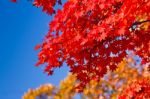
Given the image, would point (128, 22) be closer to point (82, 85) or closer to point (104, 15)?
point (104, 15)

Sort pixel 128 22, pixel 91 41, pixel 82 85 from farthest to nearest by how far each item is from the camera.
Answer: pixel 82 85
pixel 91 41
pixel 128 22

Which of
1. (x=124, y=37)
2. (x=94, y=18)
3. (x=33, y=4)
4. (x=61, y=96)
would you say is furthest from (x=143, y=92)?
(x=61, y=96)

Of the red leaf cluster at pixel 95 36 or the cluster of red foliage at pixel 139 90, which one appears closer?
the red leaf cluster at pixel 95 36

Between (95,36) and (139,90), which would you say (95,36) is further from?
(139,90)

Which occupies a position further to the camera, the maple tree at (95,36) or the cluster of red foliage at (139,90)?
the cluster of red foliage at (139,90)

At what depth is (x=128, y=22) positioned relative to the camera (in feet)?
29.8

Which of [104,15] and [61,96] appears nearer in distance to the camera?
[104,15]

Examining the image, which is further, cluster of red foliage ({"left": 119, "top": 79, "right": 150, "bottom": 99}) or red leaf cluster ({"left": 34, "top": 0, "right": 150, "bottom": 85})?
cluster of red foliage ({"left": 119, "top": 79, "right": 150, "bottom": 99})

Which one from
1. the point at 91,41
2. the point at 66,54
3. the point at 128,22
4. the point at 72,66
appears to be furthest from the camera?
the point at 72,66

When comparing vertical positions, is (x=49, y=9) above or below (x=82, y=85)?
above

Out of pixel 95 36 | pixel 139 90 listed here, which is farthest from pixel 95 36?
pixel 139 90

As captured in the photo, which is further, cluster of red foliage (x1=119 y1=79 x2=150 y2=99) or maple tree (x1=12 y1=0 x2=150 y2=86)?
cluster of red foliage (x1=119 y1=79 x2=150 y2=99)

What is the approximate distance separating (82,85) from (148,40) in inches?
120

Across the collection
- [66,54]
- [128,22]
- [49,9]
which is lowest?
[128,22]
